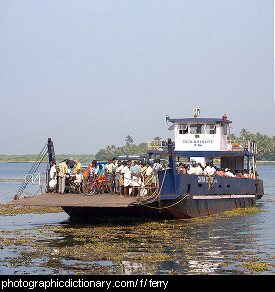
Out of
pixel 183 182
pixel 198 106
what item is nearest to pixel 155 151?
pixel 198 106

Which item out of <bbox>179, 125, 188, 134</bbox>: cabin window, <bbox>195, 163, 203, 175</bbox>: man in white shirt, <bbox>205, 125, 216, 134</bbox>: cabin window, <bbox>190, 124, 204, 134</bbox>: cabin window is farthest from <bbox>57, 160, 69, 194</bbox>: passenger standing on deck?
<bbox>205, 125, 216, 134</bbox>: cabin window

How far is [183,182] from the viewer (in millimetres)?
22781

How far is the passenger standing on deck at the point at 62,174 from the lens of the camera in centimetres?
2317

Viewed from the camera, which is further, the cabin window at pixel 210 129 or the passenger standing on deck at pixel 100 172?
the cabin window at pixel 210 129

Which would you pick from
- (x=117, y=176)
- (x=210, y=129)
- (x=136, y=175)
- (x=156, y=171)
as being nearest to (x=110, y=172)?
(x=117, y=176)

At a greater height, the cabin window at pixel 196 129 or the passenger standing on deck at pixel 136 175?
the cabin window at pixel 196 129

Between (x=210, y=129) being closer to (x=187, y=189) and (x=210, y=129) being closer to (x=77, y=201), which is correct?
(x=187, y=189)

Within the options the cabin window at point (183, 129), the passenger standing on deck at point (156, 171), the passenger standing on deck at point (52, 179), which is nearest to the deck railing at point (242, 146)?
the cabin window at point (183, 129)

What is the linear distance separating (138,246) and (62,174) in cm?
703

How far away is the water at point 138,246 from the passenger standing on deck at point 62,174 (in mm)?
1566

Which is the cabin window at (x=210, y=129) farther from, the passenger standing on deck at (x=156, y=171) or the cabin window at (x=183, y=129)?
the passenger standing on deck at (x=156, y=171)

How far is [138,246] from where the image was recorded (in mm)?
17266
